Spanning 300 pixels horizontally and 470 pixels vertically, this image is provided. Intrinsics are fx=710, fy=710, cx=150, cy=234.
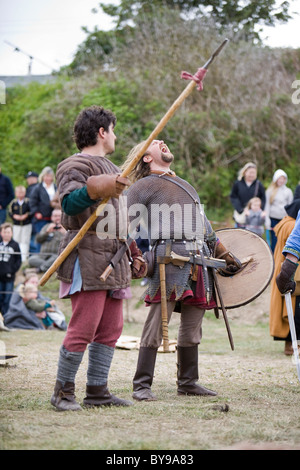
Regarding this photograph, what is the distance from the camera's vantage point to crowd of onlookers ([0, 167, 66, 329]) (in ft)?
33.9

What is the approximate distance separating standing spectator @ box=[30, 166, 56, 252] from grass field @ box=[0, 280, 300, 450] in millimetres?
4825

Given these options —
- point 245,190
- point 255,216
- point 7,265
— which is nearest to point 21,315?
point 7,265

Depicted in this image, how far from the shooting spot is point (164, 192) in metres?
5.08

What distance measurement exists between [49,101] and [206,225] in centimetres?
1398

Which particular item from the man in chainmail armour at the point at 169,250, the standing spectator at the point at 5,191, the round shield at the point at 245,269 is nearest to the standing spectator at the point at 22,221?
the standing spectator at the point at 5,191

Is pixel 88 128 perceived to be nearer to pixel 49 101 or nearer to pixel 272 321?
pixel 272 321

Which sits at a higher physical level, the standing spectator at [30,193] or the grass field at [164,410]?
the standing spectator at [30,193]

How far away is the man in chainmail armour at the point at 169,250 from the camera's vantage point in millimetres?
4980

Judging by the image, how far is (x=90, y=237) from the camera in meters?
4.28

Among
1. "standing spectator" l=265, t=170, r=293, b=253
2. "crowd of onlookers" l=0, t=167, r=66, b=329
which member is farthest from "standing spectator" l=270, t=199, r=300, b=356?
"standing spectator" l=265, t=170, r=293, b=253

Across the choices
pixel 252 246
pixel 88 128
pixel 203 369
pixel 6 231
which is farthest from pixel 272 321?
pixel 6 231

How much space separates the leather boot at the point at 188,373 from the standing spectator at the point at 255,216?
7414mm

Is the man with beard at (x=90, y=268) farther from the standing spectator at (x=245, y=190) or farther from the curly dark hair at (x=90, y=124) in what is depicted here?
the standing spectator at (x=245, y=190)

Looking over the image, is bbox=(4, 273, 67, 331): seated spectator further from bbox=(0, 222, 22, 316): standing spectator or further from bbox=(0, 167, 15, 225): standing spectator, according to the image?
bbox=(0, 167, 15, 225): standing spectator
